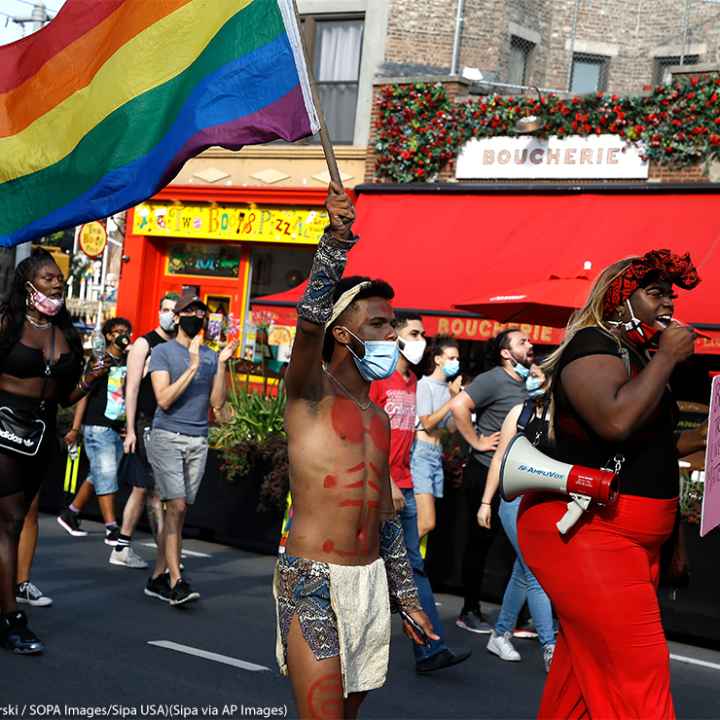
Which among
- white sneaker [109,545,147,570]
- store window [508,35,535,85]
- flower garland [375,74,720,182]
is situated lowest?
white sneaker [109,545,147,570]

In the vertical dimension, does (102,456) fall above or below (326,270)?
below

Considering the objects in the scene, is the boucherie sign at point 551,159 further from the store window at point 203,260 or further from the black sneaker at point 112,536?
the black sneaker at point 112,536

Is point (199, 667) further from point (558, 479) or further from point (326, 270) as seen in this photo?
point (326, 270)

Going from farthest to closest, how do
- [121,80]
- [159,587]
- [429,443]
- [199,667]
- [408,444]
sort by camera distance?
[429,443], [159,587], [408,444], [199,667], [121,80]

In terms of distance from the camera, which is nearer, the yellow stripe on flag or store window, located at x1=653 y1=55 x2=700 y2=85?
the yellow stripe on flag

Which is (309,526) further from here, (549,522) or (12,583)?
(12,583)

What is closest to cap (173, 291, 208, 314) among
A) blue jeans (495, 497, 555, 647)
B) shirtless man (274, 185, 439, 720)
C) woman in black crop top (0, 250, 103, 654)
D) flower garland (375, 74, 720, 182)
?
woman in black crop top (0, 250, 103, 654)

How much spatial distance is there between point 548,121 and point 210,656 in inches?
528

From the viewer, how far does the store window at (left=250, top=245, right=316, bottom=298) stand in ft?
74.9

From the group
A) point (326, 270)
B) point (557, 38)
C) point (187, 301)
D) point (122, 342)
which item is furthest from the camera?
point (557, 38)

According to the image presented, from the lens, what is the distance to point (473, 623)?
9.09 meters

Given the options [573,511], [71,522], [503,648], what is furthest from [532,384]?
[71,522]

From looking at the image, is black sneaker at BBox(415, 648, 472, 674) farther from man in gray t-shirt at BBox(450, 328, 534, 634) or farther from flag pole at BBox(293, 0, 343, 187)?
flag pole at BBox(293, 0, 343, 187)

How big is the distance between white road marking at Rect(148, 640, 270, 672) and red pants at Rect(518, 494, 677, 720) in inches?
120
